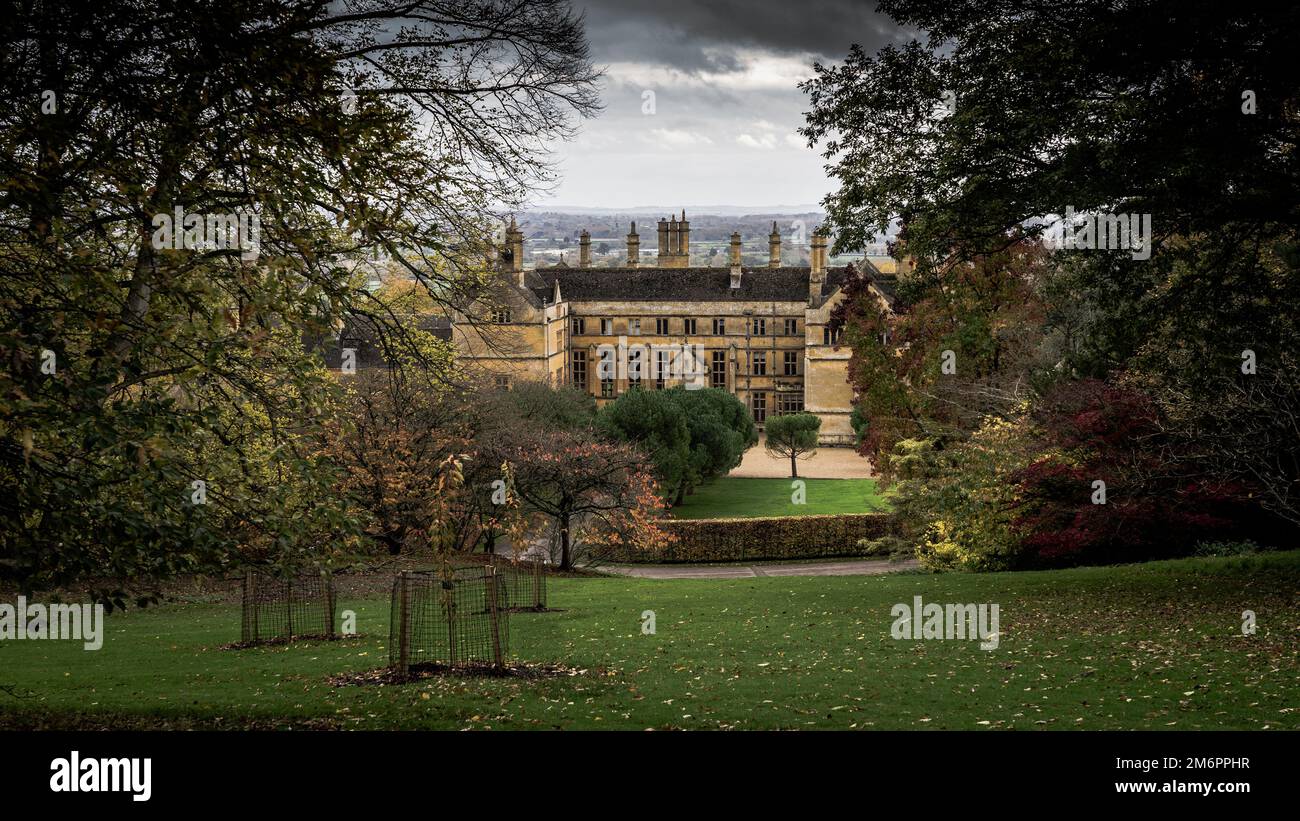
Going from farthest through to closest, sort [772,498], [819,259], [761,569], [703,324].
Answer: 1. [703,324]
2. [819,259]
3. [772,498]
4. [761,569]

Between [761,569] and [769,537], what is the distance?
2.49m

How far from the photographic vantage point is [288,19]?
9.88m

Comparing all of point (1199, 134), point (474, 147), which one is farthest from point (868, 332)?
point (474, 147)

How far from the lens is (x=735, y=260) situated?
78500 millimetres

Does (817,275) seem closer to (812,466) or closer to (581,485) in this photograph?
(812,466)

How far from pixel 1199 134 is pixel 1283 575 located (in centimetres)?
796

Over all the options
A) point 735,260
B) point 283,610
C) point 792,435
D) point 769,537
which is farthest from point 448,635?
point 735,260

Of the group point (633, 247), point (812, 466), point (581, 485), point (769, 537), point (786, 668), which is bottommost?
point (769, 537)

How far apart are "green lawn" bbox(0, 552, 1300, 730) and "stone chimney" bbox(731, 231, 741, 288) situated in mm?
59119

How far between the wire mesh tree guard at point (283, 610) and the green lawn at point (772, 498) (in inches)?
999

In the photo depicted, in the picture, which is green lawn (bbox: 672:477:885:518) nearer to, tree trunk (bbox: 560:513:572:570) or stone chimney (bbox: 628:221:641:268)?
tree trunk (bbox: 560:513:572:570)

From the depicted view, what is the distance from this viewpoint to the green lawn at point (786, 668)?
10016 millimetres

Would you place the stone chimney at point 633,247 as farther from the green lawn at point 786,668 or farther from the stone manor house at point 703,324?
the green lawn at point 786,668
